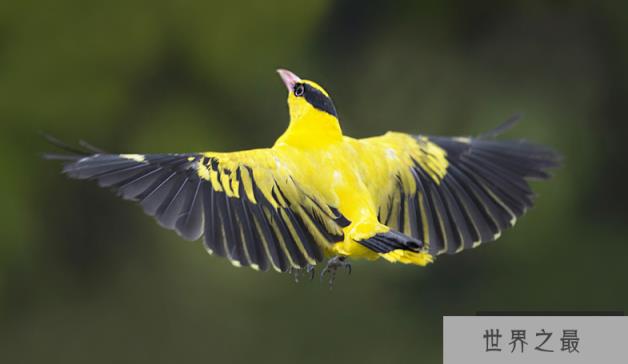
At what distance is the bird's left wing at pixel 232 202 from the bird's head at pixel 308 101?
0.18 m

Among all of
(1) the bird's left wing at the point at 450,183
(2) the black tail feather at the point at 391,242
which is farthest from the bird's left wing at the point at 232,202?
(1) the bird's left wing at the point at 450,183

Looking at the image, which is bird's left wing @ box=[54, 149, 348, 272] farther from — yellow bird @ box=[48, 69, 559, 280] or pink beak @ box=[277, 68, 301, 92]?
pink beak @ box=[277, 68, 301, 92]

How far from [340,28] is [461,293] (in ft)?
5.57

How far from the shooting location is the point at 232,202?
3189 mm

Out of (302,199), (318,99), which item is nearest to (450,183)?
(318,99)

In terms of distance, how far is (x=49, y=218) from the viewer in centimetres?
608

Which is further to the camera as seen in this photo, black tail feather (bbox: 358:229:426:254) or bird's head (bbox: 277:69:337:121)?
bird's head (bbox: 277:69:337:121)

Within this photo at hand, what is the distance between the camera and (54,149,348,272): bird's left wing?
10.0 ft

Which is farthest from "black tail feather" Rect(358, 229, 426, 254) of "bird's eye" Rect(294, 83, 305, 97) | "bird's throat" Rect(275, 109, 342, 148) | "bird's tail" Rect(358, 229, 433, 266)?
"bird's eye" Rect(294, 83, 305, 97)

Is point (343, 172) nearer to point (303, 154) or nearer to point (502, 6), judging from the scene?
point (303, 154)

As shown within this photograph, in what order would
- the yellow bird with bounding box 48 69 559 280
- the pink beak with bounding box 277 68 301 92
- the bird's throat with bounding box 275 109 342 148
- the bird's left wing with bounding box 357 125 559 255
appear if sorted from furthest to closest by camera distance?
the bird's left wing with bounding box 357 125 559 255
the pink beak with bounding box 277 68 301 92
the bird's throat with bounding box 275 109 342 148
the yellow bird with bounding box 48 69 559 280

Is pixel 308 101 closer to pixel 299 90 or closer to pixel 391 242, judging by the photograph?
pixel 299 90

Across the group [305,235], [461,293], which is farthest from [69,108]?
[305,235]

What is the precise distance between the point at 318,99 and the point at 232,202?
44 cm
